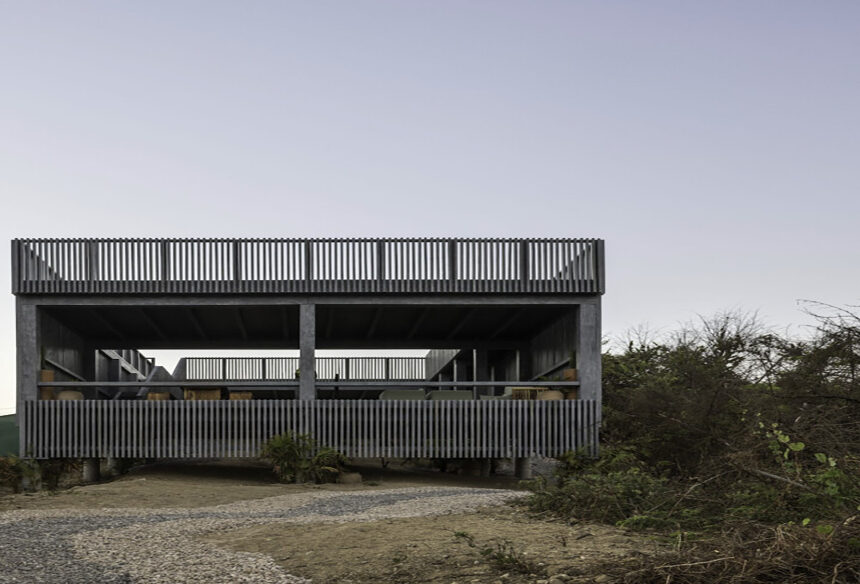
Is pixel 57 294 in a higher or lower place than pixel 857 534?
higher

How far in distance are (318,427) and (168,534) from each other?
921 cm

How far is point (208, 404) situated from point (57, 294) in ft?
12.3

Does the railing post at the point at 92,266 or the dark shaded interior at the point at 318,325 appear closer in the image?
the railing post at the point at 92,266


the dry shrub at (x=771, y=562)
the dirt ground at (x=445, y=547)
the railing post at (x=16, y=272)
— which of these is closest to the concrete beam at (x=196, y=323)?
the railing post at (x=16, y=272)

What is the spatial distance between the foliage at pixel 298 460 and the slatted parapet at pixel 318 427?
20.1 inches

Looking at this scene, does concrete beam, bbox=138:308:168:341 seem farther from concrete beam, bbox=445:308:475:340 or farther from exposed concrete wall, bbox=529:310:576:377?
exposed concrete wall, bbox=529:310:576:377

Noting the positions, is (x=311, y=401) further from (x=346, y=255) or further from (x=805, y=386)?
(x=805, y=386)

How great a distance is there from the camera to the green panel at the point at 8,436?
22266 millimetres

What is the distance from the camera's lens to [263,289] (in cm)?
1958

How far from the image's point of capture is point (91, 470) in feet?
67.6

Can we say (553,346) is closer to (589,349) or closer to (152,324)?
(589,349)

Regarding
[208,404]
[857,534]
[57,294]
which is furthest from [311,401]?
[857,534]

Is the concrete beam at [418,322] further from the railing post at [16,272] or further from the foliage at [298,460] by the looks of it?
the railing post at [16,272]

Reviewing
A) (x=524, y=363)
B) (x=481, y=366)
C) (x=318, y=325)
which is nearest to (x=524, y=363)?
(x=524, y=363)
